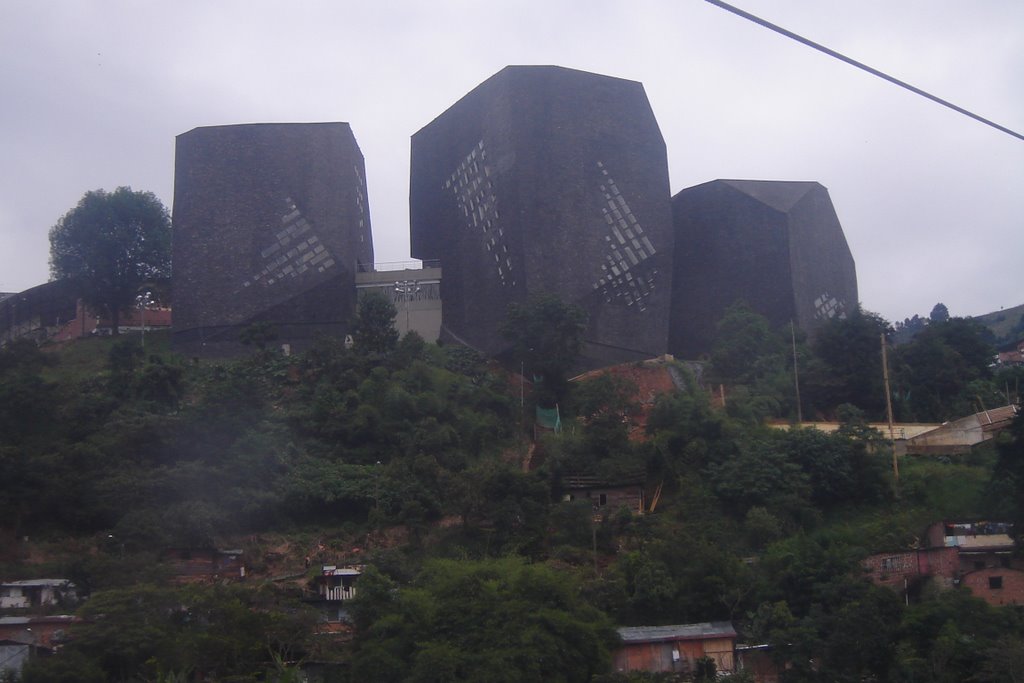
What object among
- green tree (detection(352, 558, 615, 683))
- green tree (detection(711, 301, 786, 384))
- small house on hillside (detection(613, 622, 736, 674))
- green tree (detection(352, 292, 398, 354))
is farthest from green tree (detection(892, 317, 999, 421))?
green tree (detection(352, 558, 615, 683))

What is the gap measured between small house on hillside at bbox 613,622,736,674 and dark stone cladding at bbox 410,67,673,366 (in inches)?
441

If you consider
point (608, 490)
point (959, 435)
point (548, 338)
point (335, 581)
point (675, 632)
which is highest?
point (548, 338)

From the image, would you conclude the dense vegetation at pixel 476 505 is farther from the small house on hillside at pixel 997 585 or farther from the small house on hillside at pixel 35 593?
the small house on hillside at pixel 997 585

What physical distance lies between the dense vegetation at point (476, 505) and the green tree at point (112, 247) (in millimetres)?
3175

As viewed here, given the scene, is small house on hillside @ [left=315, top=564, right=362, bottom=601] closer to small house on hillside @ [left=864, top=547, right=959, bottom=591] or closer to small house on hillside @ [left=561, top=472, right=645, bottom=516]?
small house on hillside @ [left=561, top=472, right=645, bottom=516]

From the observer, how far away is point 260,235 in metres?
27.2

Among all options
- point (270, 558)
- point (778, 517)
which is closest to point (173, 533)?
point (270, 558)

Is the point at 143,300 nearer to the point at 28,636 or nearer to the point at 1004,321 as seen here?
the point at 28,636

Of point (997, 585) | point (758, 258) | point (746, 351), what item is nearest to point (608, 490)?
point (997, 585)

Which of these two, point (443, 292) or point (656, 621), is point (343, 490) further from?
point (443, 292)

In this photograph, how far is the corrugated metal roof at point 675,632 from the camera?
1471 cm

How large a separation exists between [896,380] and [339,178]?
13.1m

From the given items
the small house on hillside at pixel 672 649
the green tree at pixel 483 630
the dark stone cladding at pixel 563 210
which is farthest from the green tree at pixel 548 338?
the green tree at pixel 483 630

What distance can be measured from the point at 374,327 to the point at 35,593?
31.7 feet
